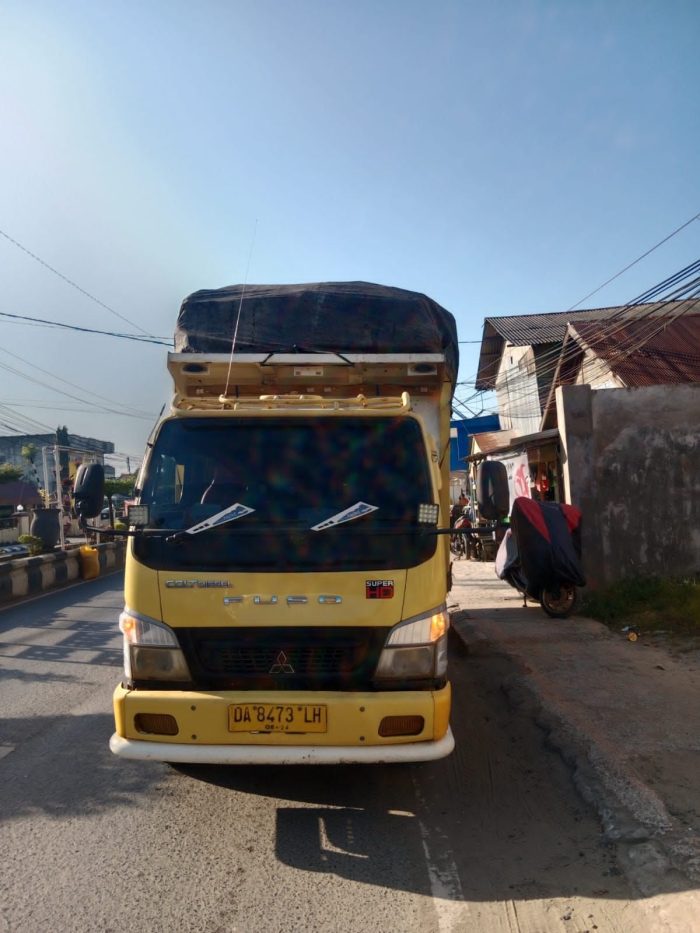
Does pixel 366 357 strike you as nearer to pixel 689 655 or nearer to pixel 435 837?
pixel 435 837

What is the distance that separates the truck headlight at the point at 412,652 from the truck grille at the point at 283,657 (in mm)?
50

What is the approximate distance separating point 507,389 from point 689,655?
20777mm

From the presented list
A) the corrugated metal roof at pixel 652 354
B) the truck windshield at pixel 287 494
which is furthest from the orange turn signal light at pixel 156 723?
the corrugated metal roof at pixel 652 354

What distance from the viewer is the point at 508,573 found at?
9.81m

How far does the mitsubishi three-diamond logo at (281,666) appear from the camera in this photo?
149 inches

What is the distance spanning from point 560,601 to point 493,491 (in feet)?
17.5

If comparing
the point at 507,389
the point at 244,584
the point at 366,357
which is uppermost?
the point at 507,389

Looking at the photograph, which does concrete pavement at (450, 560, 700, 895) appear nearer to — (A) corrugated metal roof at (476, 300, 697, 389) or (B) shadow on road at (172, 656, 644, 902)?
(B) shadow on road at (172, 656, 644, 902)

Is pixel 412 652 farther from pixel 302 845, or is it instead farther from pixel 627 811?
pixel 627 811

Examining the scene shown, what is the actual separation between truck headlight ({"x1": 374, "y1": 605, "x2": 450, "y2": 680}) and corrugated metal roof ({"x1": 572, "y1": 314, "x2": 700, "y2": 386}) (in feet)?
39.2

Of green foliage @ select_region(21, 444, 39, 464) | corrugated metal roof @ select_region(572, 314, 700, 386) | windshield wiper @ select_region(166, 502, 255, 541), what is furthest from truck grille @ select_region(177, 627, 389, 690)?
green foliage @ select_region(21, 444, 39, 464)

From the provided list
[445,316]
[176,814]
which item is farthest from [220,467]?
[445,316]

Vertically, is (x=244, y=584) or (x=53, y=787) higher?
(x=244, y=584)

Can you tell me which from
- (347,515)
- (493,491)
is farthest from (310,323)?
(347,515)
